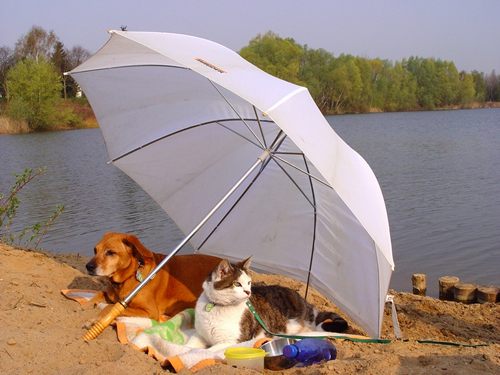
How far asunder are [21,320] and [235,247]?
2255 mm

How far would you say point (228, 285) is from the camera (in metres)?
4.96

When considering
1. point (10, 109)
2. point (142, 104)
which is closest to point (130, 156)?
point (142, 104)

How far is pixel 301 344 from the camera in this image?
4.76 meters

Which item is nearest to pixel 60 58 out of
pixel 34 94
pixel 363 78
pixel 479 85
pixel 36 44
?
pixel 36 44

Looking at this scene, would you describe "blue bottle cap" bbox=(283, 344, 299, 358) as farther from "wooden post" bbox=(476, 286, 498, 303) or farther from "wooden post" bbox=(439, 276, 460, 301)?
"wooden post" bbox=(439, 276, 460, 301)

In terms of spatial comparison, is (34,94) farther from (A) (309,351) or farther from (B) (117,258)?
(A) (309,351)

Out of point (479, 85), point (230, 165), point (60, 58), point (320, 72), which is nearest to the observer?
point (230, 165)

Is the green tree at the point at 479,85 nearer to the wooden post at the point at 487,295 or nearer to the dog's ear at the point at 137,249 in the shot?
the wooden post at the point at 487,295

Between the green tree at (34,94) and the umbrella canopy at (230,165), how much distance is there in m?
49.6

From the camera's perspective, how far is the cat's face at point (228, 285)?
16.3 feet

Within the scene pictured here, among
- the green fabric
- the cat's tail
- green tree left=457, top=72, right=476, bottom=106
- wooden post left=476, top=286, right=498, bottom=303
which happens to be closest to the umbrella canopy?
the cat's tail

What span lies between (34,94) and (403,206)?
4625cm

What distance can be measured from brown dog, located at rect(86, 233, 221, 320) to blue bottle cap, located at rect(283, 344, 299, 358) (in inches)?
53.0

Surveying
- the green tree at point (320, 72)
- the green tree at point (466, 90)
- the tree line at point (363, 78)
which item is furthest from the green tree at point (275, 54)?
the green tree at point (466, 90)
